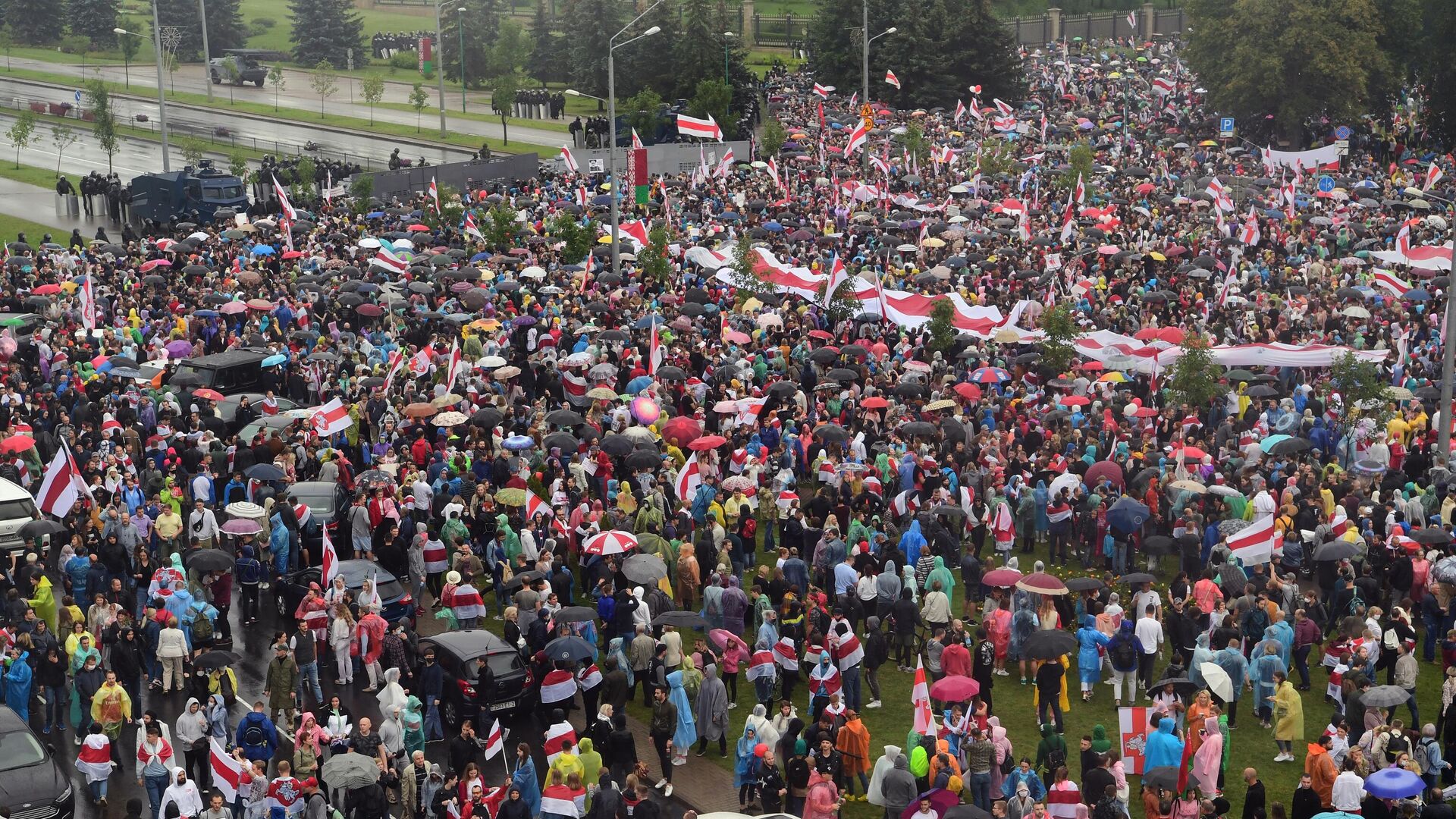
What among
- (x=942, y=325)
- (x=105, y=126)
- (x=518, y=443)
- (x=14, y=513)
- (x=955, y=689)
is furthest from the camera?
(x=105, y=126)

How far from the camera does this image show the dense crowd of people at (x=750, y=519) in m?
17.9

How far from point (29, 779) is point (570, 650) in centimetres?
577

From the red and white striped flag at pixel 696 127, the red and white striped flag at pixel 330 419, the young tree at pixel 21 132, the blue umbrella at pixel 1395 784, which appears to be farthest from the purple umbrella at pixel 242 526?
the young tree at pixel 21 132

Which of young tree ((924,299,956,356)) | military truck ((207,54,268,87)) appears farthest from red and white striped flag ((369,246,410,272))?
military truck ((207,54,268,87))

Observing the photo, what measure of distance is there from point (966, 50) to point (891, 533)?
58.8m

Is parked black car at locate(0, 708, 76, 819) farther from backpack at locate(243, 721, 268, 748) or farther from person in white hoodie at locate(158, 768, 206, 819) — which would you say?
backpack at locate(243, 721, 268, 748)

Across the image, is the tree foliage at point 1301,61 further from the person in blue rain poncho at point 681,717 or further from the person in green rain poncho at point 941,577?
the person in blue rain poncho at point 681,717

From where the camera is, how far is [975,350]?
33.5 m

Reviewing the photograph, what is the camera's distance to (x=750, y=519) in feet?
83.6

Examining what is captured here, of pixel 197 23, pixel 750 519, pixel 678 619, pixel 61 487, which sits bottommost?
pixel 750 519

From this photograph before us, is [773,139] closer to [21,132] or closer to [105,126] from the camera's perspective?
[105,126]

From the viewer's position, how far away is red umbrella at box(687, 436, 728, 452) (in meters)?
27.0

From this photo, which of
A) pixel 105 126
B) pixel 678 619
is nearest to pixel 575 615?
pixel 678 619

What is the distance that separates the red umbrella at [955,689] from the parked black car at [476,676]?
4.81 metres
